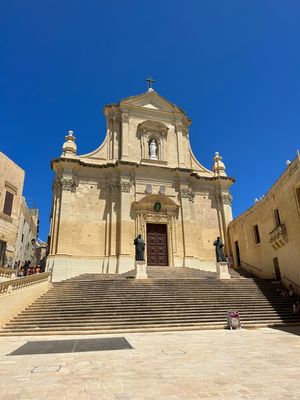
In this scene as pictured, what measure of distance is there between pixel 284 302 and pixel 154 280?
→ 679 centimetres

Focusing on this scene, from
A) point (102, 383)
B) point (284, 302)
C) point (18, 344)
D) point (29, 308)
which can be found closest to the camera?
point (102, 383)

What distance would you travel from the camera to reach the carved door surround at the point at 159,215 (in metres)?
22.5

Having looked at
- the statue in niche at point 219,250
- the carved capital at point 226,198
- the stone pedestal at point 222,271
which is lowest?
the stone pedestal at point 222,271

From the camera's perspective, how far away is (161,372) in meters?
5.18

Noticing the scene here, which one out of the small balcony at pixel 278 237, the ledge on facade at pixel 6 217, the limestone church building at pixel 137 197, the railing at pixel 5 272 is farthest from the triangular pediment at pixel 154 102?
the railing at pixel 5 272

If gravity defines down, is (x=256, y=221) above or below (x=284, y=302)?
above

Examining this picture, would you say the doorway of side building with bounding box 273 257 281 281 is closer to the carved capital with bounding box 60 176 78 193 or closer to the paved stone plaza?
the paved stone plaza

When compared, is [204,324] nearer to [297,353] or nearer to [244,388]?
[297,353]

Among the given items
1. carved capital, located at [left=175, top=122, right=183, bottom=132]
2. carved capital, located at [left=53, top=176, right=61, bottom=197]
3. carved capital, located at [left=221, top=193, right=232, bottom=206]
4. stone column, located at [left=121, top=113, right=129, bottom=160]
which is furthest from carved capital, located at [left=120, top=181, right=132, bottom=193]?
carved capital, located at [left=221, top=193, right=232, bottom=206]

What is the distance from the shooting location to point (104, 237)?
71.2ft

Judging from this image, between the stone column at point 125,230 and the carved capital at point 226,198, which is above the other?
the carved capital at point 226,198

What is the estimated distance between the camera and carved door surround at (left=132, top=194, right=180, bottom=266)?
2254 centimetres

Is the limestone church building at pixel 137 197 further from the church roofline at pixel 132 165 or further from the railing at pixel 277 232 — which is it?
the railing at pixel 277 232

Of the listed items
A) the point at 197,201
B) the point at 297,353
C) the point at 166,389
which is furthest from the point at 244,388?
the point at 197,201
